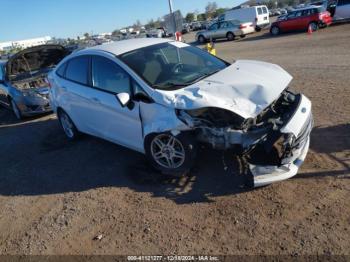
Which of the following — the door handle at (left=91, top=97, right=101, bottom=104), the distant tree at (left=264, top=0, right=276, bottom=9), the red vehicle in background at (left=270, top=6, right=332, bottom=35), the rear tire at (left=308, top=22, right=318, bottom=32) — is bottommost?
the distant tree at (left=264, top=0, right=276, bottom=9)

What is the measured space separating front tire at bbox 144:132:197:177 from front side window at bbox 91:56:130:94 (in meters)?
0.84

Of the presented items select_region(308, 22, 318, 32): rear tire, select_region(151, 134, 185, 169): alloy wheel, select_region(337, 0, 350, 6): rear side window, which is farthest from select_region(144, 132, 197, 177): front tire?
select_region(337, 0, 350, 6): rear side window

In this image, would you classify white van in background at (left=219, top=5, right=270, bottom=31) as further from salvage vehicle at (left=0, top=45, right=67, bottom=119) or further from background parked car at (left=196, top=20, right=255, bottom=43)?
salvage vehicle at (left=0, top=45, right=67, bottom=119)

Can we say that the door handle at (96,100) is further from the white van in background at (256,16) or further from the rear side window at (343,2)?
the white van in background at (256,16)

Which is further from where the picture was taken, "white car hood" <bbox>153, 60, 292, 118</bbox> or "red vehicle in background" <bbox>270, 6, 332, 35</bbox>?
"red vehicle in background" <bbox>270, 6, 332, 35</bbox>

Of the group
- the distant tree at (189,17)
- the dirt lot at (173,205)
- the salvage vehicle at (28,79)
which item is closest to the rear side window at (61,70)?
the dirt lot at (173,205)

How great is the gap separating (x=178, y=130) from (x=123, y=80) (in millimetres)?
1213

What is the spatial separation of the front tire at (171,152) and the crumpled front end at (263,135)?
19 centimetres

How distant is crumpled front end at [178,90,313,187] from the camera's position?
13.0 feet

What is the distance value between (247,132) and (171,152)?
3.46 feet

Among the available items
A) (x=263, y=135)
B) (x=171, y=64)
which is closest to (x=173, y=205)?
(x=263, y=135)

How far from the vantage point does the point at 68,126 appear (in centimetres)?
684

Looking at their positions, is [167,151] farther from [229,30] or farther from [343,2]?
[229,30]

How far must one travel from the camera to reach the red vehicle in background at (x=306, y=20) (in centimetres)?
2427
